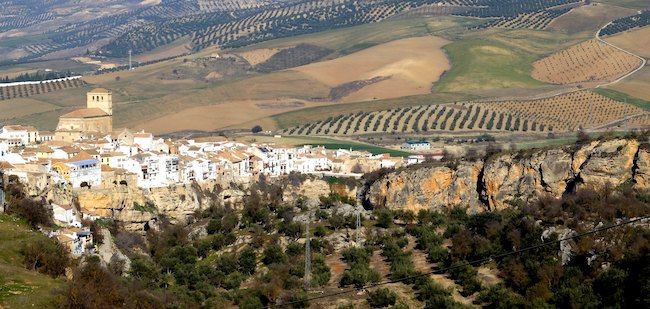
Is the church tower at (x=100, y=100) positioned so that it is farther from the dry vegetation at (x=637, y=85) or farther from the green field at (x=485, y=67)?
the green field at (x=485, y=67)

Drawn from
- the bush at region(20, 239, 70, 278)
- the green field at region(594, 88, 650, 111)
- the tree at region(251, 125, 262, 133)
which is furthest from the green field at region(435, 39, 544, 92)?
the bush at region(20, 239, 70, 278)

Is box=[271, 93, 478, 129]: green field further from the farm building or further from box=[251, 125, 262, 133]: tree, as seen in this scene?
the farm building

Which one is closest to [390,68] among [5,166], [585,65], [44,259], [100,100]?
[585,65]

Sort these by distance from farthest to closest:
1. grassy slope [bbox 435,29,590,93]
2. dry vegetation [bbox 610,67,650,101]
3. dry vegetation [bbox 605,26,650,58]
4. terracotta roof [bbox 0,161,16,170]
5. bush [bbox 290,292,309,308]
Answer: dry vegetation [bbox 605,26,650,58], grassy slope [bbox 435,29,590,93], dry vegetation [bbox 610,67,650,101], terracotta roof [bbox 0,161,16,170], bush [bbox 290,292,309,308]

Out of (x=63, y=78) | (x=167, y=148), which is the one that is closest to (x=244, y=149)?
(x=167, y=148)

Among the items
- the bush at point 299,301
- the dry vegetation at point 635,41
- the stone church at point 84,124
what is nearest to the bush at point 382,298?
the bush at point 299,301

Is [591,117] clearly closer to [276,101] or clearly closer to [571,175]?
[276,101]
